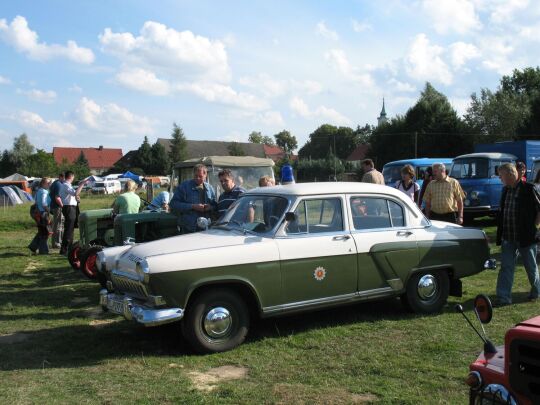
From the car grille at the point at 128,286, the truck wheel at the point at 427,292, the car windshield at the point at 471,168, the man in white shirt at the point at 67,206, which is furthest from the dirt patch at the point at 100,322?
the car windshield at the point at 471,168

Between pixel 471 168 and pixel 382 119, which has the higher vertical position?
pixel 382 119

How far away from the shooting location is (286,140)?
343 ft

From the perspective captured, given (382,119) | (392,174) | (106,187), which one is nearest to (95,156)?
(106,187)

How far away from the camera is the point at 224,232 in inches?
233

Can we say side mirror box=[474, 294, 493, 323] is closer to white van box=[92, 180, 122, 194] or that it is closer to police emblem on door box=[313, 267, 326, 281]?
police emblem on door box=[313, 267, 326, 281]

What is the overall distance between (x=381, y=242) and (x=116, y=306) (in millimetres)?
2985

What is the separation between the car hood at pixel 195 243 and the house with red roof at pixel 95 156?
318 ft

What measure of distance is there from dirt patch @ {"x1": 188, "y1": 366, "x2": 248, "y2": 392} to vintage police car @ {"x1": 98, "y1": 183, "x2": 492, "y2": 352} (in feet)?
1.27

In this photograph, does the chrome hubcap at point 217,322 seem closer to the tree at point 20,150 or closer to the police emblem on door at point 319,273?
the police emblem on door at point 319,273

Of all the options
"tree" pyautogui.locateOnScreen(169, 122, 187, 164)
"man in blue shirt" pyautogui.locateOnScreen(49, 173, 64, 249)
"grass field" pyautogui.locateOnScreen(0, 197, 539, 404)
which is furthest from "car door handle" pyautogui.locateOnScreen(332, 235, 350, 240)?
"tree" pyautogui.locateOnScreen(169, 122, 187, 164)

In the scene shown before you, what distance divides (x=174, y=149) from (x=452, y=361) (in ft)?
222

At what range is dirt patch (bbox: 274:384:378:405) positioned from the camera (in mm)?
4109

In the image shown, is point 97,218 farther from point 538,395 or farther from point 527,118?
point 527,118

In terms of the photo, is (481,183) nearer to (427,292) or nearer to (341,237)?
(427,292)
